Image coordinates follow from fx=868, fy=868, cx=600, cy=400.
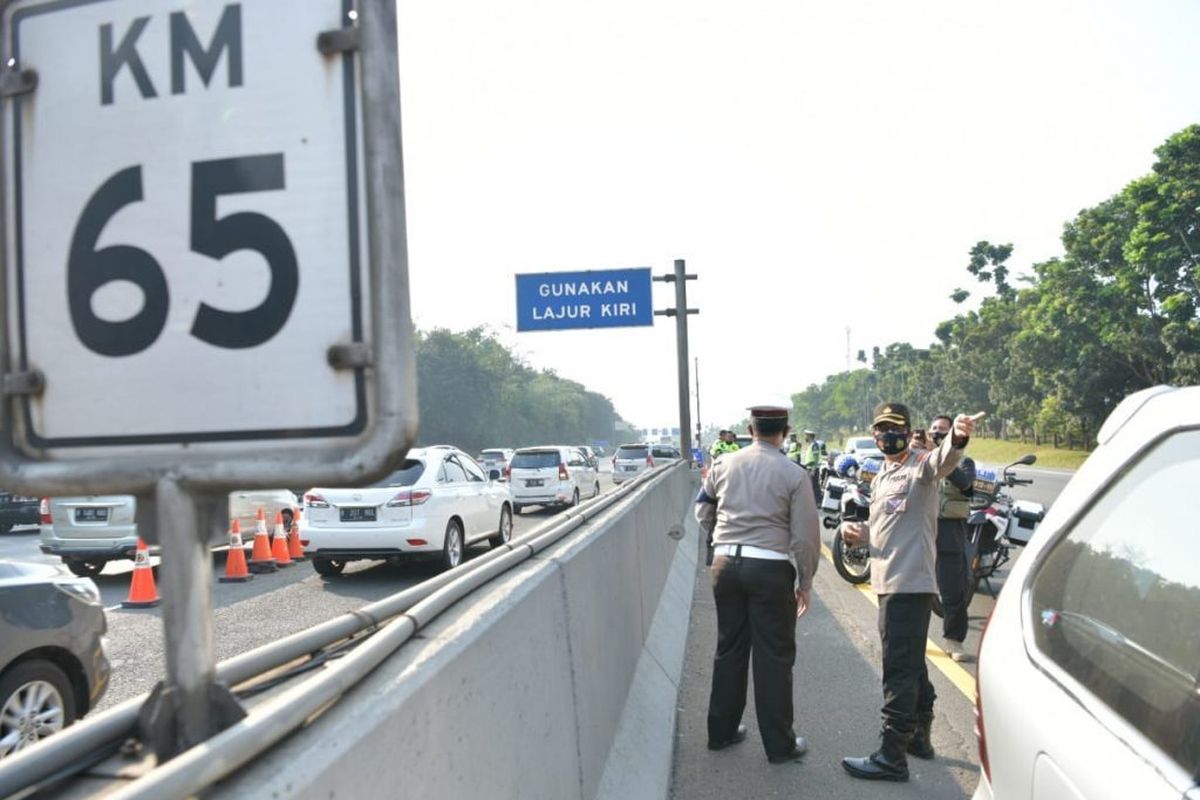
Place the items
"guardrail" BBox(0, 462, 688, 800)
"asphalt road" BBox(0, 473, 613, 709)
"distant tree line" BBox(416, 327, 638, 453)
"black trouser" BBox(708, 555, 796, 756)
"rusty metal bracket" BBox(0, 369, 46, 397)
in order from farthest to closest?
"distant tree line" BBox(416, 327, 638, 453) < "asphalt road" BBox(0, 473, 613, 709) < "black trouser" BBox(708, 555, 796, 756) < "rusty metal bracket" BBox(0, 369, 46, 397) < "guardrail" BBox(0, 462, 688, 800)

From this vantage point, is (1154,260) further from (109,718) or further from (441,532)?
(109,718)

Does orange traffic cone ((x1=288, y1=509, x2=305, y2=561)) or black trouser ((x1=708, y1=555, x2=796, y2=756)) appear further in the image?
orange traffic cone ((x1=288, y1=509, x2=305, y2=561))

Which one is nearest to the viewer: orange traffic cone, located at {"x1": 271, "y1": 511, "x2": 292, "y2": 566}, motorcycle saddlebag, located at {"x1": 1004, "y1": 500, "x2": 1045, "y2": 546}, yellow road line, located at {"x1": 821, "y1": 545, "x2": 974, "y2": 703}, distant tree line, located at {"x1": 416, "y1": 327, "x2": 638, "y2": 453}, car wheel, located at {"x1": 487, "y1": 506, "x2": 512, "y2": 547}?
yellow road line, located at {"x1": 821, "y1": 545, "x2": 974, "y2": 703}

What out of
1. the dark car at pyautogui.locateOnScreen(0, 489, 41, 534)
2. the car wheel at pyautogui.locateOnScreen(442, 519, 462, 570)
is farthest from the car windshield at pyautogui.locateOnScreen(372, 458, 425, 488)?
the dark car at pyautogui.locateOnScreen(0, 489, 41, 534)

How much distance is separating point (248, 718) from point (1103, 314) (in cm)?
5334

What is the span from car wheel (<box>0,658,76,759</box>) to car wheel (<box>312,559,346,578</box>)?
24.2 ft

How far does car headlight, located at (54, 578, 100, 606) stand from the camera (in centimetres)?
506

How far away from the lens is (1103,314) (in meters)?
46.8

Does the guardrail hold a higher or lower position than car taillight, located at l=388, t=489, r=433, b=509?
higher

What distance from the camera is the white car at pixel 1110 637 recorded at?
1.64 metres

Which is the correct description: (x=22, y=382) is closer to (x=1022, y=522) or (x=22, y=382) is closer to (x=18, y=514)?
(x=1022, y=522)

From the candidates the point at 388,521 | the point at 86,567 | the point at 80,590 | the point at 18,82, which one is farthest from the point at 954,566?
the point at 86,567

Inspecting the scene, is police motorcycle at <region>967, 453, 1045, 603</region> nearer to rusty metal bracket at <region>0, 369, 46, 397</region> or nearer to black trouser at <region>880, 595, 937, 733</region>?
black trouser at <region>880, 595, 937, 733</region>

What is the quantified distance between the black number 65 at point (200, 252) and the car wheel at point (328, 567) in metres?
11.6
